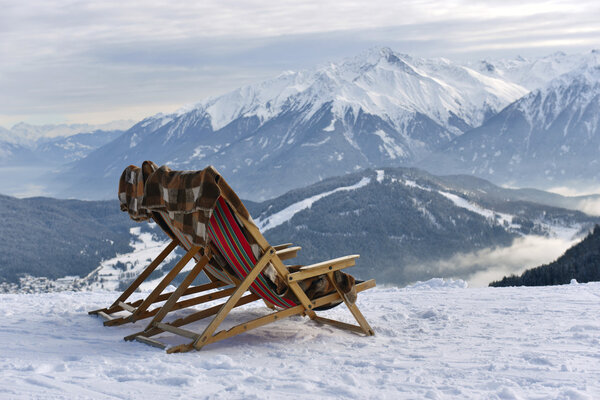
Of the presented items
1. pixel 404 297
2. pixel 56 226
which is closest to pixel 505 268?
pixel 56 226

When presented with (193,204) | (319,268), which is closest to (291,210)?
(319,268)

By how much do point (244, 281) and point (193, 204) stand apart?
3.05ft

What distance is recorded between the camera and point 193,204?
5.81 meters

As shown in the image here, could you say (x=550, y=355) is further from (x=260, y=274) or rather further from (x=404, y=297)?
(x=404, y=297)

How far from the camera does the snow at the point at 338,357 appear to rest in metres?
4.65

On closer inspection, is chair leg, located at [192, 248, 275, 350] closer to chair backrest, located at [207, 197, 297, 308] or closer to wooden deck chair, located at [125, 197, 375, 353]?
wooden deck chair, located at [125, 197, 375, 353]

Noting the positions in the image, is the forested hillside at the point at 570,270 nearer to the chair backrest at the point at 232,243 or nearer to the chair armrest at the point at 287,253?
the chair armrest at the point at 287,253

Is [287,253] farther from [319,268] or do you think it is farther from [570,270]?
[570,270]

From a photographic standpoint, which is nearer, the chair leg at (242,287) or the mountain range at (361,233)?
the chair leg at (242,287)

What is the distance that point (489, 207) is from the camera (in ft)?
641

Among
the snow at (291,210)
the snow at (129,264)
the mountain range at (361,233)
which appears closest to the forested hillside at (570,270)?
the snow at (129,264)

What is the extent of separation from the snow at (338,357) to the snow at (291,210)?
497 ft

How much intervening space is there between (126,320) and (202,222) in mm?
2133

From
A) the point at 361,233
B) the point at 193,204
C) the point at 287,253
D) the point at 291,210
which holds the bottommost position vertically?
the point at 361,233
